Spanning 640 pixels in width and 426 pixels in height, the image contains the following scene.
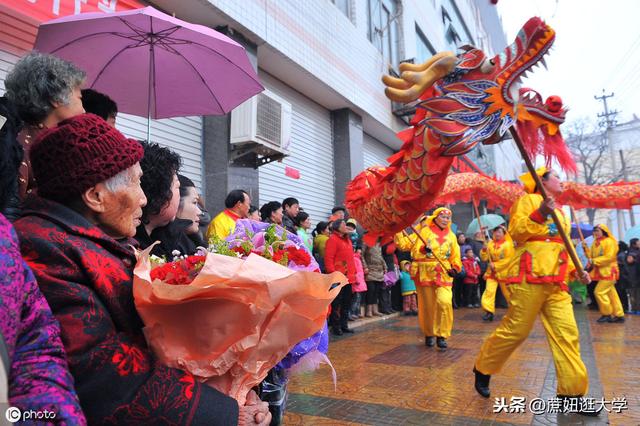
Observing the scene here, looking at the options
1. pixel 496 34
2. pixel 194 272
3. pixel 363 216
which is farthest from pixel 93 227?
pixel 496 34

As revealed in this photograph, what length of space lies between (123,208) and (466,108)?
2.72m

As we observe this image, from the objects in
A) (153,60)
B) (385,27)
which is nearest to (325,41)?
(385,27)

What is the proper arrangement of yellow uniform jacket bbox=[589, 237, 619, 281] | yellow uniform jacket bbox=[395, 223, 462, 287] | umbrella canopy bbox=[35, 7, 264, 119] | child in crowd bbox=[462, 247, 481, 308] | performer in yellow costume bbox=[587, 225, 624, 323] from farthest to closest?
child in crowd bbox=[462, 247, 481, 308] < yellow uniform jacket bbox=[589, 237, 619, 281] < performer in yellow costume bbox=[587, 225, 624, 323] < yellow uniform jacket bbox=[395, 223, 462, 287] < umbrella canopy bbox=[35, 7, 264, 119]

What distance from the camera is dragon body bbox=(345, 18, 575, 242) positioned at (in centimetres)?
331

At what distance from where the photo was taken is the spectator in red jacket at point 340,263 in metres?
6.81

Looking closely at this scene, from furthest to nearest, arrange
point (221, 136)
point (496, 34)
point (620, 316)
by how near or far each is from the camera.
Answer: point (496, 34) → point (620, 316) → point (221, 136)

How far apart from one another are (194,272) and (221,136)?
228 inches

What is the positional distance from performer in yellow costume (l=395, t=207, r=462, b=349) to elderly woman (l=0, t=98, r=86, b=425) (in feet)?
17.4

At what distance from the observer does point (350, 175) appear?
10.1 m

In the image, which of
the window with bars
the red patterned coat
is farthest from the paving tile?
the window with bars

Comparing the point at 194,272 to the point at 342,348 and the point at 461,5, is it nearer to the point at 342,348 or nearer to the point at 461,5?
the point at 342,348

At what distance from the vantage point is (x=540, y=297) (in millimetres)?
3607

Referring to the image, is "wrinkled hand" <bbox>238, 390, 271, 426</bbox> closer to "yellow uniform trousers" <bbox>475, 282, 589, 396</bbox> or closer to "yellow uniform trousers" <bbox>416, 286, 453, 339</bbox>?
"yellow uniform trousers" <bbox>475, 282, 589, 396</bbox>

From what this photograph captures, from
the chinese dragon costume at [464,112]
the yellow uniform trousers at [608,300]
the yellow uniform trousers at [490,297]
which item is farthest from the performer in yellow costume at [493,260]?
the chinese dragon costume at [464,112]
